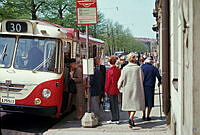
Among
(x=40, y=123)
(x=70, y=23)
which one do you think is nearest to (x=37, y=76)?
(x=40, y=123)

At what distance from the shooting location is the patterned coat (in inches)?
314

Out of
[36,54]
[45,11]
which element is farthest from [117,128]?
[45,11]

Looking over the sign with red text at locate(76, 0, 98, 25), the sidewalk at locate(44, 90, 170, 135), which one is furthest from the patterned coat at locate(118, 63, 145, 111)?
the sign with red text at locate(76, 0, 98, 25)

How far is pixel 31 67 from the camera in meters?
8.62

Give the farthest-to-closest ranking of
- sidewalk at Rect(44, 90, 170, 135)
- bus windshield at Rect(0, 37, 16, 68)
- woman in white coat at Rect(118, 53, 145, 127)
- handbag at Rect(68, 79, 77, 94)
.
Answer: handbag at Rect(68, 79, 77, 94) < bus windshield at Rect(0, 37, 16, 68) < woman in white coat at Rect(118, 53, 145, 127) < sidewalk at Rect(44, 90, 170, 135)

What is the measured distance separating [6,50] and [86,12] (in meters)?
2.42

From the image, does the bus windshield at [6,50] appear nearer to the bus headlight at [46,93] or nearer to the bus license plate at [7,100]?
the bus license plate at [7,100]

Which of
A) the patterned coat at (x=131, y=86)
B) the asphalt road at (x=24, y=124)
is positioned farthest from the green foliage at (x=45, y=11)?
the patterned coat at (x=131, y=86)

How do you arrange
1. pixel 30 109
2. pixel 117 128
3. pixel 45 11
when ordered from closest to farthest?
pixel 117 128, pixel 30 109, pixel 45 11

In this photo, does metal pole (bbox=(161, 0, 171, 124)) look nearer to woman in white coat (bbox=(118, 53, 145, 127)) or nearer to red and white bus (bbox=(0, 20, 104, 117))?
woman in white coat (bbox=(118, 53, 145, 127))

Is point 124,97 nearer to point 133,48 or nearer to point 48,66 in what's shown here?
point 48,66

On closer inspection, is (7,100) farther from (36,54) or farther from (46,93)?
(36,54)

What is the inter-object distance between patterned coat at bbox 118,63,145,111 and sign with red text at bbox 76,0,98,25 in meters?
1.60

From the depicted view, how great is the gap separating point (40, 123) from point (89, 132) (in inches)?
89.8
